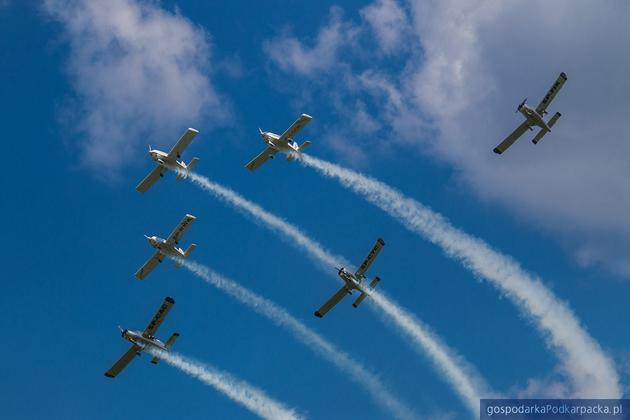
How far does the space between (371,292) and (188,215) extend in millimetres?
22949

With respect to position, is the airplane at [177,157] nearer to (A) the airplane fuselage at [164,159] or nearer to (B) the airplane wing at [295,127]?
(A) the airplane fuselage at [164,159]

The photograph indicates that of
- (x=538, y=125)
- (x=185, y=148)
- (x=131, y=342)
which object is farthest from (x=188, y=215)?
(x=538, y=125)

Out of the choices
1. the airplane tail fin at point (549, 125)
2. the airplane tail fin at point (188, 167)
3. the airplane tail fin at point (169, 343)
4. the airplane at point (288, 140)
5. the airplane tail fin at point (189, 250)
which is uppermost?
the airplane tail fin at point (549, 125)

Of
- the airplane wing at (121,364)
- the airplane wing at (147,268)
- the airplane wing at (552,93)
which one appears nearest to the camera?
the airplane wing at (552,93)

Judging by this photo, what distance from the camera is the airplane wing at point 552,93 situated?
118 m

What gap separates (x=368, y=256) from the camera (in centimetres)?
12362

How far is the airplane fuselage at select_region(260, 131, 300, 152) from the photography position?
408 ft

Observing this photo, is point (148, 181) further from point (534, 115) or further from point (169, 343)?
point (534, 115)

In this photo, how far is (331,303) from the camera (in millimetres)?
129250

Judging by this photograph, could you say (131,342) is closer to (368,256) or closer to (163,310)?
(163,310)

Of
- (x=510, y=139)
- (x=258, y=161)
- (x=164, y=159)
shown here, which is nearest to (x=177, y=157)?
(x=164, y=159)

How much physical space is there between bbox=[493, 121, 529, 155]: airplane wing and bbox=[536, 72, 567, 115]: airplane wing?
3.88m

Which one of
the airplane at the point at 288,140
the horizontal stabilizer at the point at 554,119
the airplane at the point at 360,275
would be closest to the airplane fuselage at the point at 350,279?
the airplane at the point at 360,275

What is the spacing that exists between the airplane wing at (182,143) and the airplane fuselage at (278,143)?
7.91 meters
